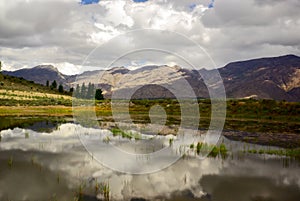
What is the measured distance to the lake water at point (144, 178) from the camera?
1336cm

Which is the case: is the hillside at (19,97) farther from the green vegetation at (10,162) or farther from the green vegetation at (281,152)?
Answer: the green vegetation at (281,152)

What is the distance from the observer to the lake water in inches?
526

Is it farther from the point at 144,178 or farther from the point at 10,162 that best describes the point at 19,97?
the point at 144,178

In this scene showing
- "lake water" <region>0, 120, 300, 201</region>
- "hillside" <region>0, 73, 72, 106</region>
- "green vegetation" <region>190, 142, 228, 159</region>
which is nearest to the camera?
"lake water" <region>0, 120, 300, 201</region>

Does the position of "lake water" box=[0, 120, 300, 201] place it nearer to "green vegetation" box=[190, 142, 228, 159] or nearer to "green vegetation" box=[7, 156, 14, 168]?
"green vegetation" box=[7, 156, 14, 168]

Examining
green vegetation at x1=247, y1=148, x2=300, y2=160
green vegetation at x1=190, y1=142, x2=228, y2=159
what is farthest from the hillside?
green vegetation at x1=247, y1=148, x2=300, y2=160

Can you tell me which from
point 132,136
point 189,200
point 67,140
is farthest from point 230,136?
point 189,200

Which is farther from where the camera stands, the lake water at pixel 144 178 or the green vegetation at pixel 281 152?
the green vegetation at pixel 281 152

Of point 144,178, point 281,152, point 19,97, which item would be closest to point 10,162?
point 144,178

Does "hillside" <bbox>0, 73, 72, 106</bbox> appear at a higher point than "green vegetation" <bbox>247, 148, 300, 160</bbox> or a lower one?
higher

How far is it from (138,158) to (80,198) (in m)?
8.73

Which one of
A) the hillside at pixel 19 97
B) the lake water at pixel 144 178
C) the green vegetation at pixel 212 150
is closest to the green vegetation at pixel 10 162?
the lake water at pixel 144 178

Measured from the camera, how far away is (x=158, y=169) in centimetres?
1820

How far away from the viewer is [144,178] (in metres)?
16.1
